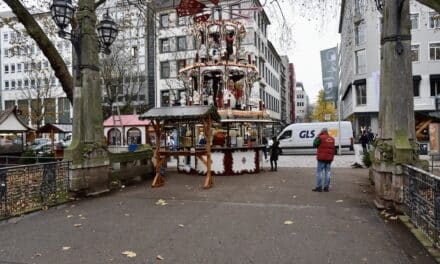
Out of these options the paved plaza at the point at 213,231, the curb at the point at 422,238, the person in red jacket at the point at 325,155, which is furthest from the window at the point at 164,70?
the curb at the point at 422,238

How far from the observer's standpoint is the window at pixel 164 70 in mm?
56344

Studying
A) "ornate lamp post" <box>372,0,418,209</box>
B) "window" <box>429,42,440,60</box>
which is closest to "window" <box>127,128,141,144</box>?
"ornate lamp post" <box>372,0,418,209</box>

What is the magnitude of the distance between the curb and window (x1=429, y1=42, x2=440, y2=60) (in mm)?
41018

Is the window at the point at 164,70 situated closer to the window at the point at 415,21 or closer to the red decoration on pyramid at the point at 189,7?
the window at the point at 415,21

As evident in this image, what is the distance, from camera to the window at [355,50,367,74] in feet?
151

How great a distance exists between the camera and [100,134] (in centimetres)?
1141

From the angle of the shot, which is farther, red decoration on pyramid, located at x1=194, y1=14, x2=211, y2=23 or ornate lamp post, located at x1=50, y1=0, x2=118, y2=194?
red decoration on pyramid, located at x1=194, y1=14, x2=211, y2=23

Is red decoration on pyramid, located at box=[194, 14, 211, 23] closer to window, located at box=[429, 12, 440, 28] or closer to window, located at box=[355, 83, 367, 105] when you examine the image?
window, located at box=[429, 12, 440, 28]

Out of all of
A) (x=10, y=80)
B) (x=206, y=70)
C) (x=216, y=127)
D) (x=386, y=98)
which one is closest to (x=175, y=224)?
(x=386, y=98)

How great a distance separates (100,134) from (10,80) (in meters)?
76.6

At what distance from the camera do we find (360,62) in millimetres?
46750

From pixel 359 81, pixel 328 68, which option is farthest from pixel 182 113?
pixel 359 81

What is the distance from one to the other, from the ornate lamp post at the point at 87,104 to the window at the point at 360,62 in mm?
40202

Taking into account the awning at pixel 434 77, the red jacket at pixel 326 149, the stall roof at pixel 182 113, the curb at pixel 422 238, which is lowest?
the curb at pixel 422 238
